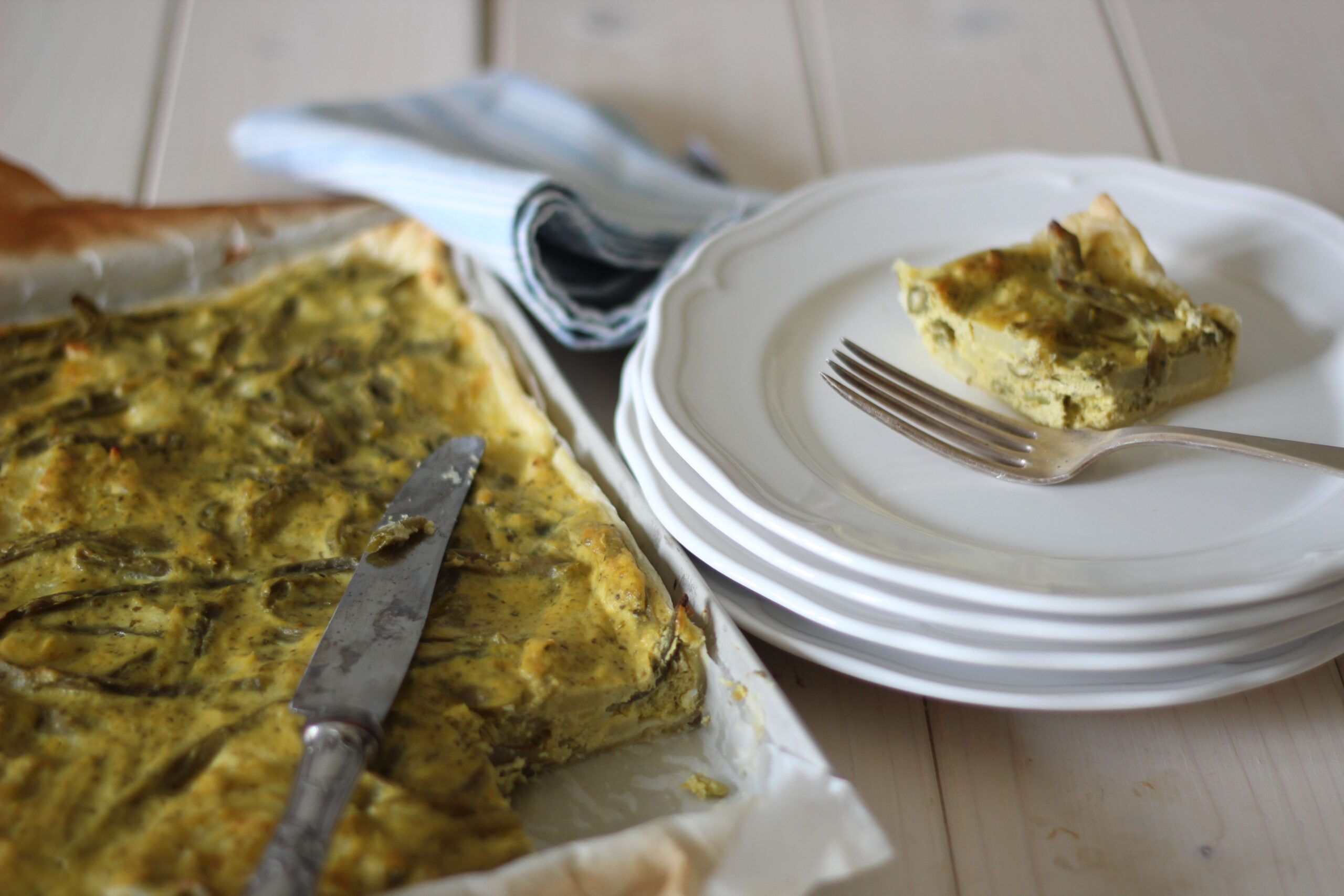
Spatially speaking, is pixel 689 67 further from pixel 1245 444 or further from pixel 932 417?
pixel 1245 444

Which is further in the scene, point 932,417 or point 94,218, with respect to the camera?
point 94,218

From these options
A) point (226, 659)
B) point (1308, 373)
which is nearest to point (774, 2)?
point (1308, 373)

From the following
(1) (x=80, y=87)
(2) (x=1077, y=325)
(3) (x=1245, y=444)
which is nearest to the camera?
(3) (x=1245, y=444)

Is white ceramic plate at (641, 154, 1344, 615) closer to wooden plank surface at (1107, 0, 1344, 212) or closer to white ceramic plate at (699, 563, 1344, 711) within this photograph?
white ceramic plate at (699, 563, 1344, 711)

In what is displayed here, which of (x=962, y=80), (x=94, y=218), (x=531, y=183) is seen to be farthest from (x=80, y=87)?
(x=962, y=80)

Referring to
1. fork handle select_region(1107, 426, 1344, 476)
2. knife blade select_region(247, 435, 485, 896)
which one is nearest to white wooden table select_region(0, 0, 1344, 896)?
knife blade select_region(247, 435, 485, 896)

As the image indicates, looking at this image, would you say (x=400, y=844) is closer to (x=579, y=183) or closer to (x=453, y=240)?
(x=453, y=240)
